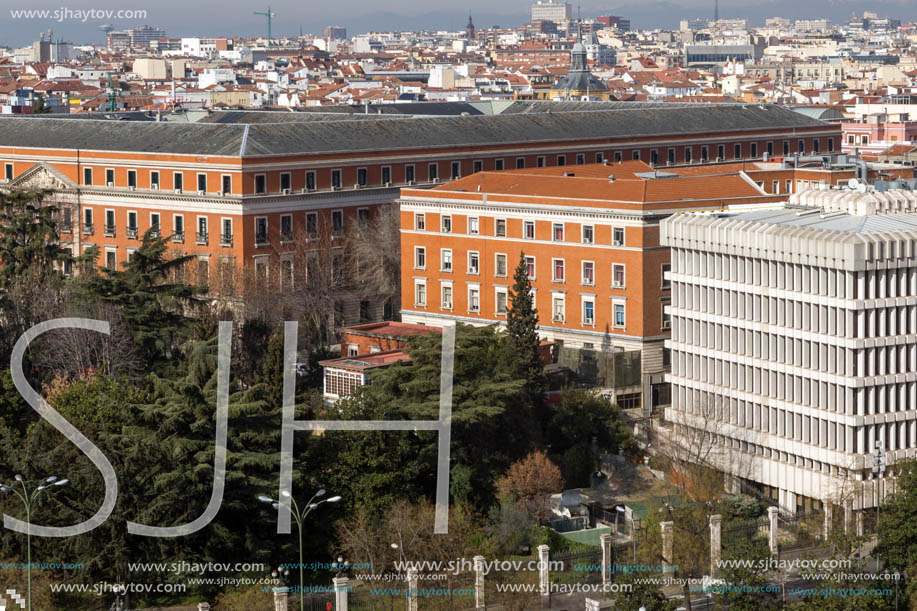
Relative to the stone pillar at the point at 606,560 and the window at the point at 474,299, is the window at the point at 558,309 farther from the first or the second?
the stone pillar at the point at 606,560

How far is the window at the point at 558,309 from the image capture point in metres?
67.2

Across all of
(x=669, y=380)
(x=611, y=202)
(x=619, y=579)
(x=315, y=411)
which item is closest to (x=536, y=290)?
(x=611, y=202)

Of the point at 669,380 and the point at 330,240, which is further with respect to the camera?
the point at 330,240

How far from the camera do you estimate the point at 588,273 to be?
218 ft

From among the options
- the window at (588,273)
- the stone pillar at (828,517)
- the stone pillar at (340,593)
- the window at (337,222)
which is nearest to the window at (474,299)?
the window at (588,273)

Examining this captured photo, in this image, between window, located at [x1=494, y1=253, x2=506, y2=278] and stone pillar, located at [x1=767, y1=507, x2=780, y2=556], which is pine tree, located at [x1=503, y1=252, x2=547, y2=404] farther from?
stone pillar, located at [x1=767, y1=507, x2=780, y2=556]

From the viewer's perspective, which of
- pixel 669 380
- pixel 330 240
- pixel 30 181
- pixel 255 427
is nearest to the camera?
pixel 255 427

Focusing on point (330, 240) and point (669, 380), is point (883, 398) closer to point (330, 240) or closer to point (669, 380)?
point (669, 380)

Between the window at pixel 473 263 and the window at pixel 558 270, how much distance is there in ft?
12.6

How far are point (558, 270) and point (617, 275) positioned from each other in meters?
2.96

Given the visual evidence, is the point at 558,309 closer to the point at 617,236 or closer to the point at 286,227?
the point at 617,236

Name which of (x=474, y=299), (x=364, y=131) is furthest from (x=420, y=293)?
(x=364, y=131)

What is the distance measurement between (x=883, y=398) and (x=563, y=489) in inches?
390

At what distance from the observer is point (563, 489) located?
54000 millimetres
